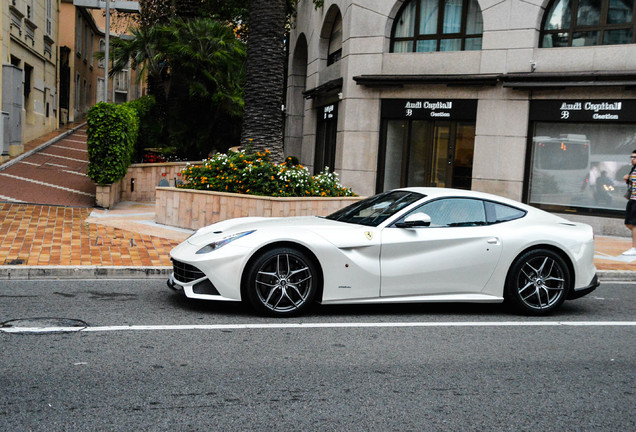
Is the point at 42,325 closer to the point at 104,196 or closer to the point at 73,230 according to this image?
the point at 73,230

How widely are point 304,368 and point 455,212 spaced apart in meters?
2.92

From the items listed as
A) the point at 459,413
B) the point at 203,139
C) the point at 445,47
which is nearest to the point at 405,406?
the point at 459,413

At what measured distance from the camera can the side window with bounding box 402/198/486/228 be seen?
7059mm

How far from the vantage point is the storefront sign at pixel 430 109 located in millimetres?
17328

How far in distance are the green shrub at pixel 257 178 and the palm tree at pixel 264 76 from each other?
1.78ft

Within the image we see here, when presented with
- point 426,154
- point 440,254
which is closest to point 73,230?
point 440,254

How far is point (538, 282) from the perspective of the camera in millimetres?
7145

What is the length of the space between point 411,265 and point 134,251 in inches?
187

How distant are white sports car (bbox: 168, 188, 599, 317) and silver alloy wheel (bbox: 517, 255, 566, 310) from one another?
0.01m

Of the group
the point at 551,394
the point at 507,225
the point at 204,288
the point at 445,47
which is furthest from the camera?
the point at 445,47

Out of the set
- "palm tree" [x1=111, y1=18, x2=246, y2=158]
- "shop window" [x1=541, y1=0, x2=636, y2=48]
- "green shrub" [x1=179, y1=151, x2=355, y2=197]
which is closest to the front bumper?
"green shrub" [x1=179, y1=151, x2=355, y2=197]

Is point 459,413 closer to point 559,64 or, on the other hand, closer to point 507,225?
point 507,225

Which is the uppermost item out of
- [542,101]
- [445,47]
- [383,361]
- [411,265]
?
[445,47]

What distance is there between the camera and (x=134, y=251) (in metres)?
9.85
